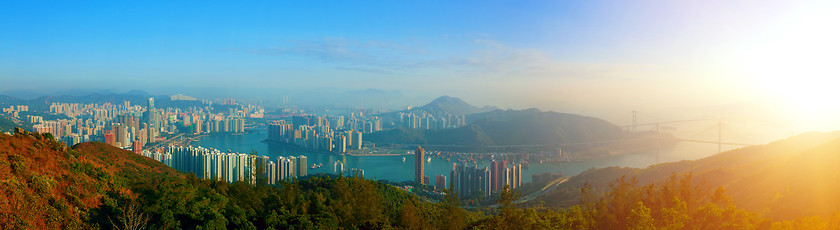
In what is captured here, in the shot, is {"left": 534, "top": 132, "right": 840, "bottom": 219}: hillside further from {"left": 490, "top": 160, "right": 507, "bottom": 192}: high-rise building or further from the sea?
the sea

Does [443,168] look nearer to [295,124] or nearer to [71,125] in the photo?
[295,124]

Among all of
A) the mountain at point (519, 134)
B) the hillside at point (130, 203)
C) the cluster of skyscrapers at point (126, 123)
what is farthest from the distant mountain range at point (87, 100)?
the hillside at point (130, 203)

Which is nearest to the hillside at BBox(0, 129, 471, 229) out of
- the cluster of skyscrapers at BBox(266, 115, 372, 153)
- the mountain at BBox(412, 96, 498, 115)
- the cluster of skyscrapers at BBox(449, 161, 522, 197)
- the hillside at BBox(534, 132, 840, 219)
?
the hillside at BBox(534, 132, 840, 219)

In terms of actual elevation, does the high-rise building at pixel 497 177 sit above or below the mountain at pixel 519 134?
below

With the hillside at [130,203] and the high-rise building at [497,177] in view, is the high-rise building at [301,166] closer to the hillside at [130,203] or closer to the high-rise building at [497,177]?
the high-rise building at [497,177]

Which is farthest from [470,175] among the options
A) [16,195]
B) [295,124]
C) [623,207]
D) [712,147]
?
[295,124]

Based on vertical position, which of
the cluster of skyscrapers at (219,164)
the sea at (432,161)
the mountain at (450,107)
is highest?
the mountain at (450,107)
